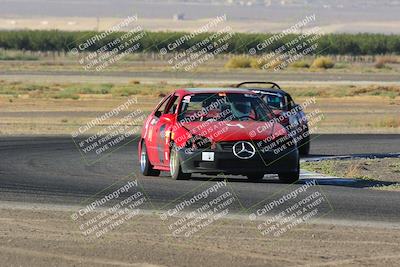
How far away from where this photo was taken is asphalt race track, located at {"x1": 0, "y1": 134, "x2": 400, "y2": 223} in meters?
15.0

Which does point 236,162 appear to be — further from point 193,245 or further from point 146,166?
point 193,245

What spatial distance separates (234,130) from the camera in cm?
1770

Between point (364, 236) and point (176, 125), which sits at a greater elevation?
point (364, 236)

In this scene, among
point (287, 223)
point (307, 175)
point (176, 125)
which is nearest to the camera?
point (287, 223)

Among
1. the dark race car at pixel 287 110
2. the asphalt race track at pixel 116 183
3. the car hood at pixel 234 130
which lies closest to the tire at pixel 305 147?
the dark race car at pixel 287 110

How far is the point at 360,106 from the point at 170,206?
37.6 metres

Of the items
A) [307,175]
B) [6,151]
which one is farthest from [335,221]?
[6,151]

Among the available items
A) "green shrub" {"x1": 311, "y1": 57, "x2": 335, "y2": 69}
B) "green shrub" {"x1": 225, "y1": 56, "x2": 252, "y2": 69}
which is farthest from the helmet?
"green shrub" {"x1": 311, "y1": 57, "x2": 335, "y2": 69}

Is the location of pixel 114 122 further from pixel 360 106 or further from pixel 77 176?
pixel 77 176

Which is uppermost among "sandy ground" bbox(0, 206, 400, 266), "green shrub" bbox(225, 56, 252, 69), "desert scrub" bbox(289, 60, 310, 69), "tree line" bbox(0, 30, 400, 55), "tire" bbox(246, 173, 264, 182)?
"sandy ground" bbox(0, 206, 400, 266)

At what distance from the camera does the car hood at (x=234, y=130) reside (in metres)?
17.5

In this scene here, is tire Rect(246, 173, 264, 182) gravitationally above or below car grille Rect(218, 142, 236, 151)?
below

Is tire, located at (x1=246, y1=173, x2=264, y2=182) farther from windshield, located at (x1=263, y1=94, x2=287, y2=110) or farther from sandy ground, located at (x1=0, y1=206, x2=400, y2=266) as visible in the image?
sandy ground, located at (x1=0, y1=206, x2=400, y2=266)

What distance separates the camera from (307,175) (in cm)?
1980
